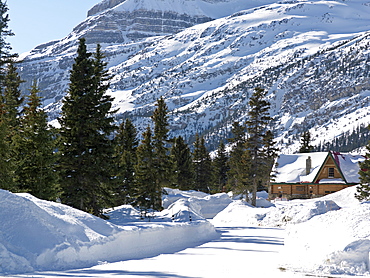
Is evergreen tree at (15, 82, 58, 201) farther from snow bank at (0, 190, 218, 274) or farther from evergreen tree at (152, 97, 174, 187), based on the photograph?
evergreen tree at (152, 97, 174, 187)

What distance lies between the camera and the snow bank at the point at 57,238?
1252cm

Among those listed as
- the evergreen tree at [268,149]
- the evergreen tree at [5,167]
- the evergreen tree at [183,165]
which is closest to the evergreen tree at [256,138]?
the evergreen tree at [268,149]

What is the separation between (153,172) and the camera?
134ft

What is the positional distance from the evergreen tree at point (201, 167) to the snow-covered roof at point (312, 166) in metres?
11.7

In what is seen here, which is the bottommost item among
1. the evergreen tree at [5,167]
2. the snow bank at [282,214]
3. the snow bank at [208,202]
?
the snow bank at [208,202]

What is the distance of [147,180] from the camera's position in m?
40.3

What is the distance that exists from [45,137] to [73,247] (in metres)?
11.8

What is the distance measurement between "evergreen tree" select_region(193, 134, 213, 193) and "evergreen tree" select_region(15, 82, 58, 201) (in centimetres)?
5155

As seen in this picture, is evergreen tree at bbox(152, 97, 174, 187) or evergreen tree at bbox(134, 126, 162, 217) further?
evergreen tree at bbox(152, 97, 174, 187)

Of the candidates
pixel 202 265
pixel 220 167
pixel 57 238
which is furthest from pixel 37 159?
pixel 220 167

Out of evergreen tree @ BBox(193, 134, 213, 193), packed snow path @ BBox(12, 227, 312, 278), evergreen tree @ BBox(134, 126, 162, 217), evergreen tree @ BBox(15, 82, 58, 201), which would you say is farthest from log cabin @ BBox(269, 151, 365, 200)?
packed snow path @ BBox(12, 227, 312, 278)

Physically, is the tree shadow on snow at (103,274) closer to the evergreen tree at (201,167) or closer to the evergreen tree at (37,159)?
the evergreen tree at (37,159)

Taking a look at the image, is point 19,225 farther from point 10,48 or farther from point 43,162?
point 10,48

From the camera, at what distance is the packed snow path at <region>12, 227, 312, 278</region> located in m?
12.5
